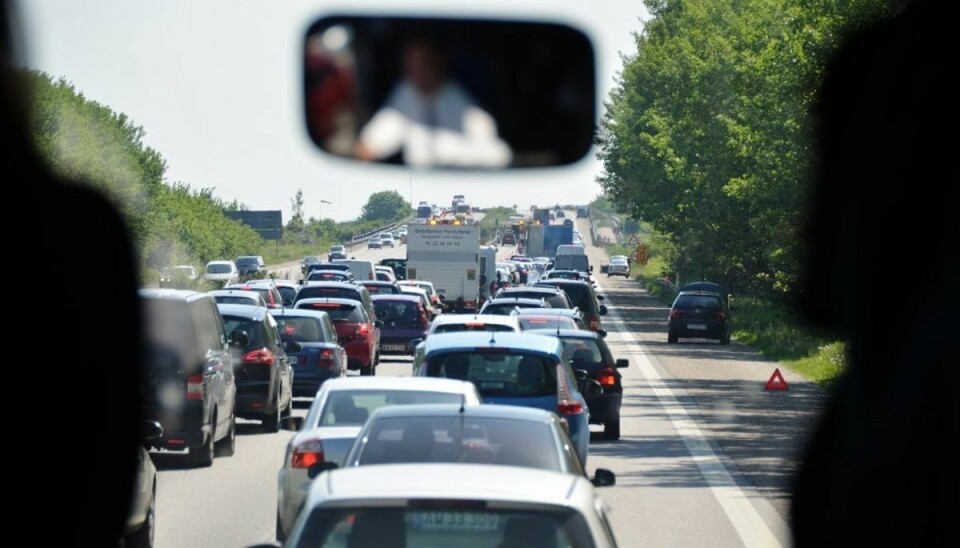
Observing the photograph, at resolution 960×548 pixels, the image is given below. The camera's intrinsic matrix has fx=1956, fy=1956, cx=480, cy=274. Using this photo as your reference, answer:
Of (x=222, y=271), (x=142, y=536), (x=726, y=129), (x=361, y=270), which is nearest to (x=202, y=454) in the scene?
(x=142, y=536)

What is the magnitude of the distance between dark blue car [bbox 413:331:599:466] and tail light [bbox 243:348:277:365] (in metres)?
6.34

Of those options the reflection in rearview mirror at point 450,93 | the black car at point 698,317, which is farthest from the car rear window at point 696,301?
the reflection in rearview mirror at point 450,93

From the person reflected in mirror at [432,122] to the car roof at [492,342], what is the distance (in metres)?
10.6

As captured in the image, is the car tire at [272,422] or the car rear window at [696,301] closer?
the car tire at [272,422]

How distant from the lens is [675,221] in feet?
280

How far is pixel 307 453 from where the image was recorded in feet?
42.7

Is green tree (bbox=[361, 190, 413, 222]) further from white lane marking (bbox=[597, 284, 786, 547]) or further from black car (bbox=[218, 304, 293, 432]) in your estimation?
black car (bbox=[218, 304, 293, 432])

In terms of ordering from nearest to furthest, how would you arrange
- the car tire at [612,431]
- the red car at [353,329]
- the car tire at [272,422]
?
the car tire at [612,431] → the car tire at [272,422] → the red car at [353,329]

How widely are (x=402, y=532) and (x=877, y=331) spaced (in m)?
27.5

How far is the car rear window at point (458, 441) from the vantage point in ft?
31.8

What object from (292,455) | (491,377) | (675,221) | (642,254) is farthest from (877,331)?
(642,254)

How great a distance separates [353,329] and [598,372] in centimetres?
1238

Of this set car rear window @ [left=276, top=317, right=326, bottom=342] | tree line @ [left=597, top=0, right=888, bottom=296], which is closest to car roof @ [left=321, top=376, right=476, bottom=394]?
car rear window @ [left=276, top=317, right=326, bottom=342]

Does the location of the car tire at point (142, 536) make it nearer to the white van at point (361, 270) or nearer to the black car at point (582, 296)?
the black car at point (582, 296)
